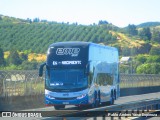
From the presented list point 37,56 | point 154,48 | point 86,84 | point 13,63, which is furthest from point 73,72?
point 154,48

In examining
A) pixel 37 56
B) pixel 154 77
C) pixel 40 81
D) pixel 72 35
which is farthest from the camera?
pixel 72 35

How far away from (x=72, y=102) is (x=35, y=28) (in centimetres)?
9183

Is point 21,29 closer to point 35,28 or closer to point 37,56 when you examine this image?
point 35,28

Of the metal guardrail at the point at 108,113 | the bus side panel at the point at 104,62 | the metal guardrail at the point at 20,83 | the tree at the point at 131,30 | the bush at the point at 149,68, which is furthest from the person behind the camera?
the tree at the point at 131,30

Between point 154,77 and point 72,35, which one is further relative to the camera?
point 72,35

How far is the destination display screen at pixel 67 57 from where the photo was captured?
26.7 metres

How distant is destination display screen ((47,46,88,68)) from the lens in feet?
87.6

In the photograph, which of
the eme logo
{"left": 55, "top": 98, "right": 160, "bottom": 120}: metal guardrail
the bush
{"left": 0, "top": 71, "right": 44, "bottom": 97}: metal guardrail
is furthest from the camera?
the bush

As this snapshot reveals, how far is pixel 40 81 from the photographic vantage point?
33.9 meters

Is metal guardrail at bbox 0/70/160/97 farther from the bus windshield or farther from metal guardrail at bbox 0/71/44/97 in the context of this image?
the bus windshield

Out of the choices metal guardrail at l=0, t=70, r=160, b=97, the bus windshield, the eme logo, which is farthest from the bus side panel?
metal guardrail at l=0, t=70, r=160, b=97

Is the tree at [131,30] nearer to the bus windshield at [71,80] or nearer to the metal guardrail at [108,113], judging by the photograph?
the bus windshield at [71,80]

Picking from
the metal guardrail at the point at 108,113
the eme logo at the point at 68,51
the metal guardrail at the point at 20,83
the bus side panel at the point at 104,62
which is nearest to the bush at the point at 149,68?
the bus side panel at the point at 104,62

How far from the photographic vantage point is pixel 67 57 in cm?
2698
